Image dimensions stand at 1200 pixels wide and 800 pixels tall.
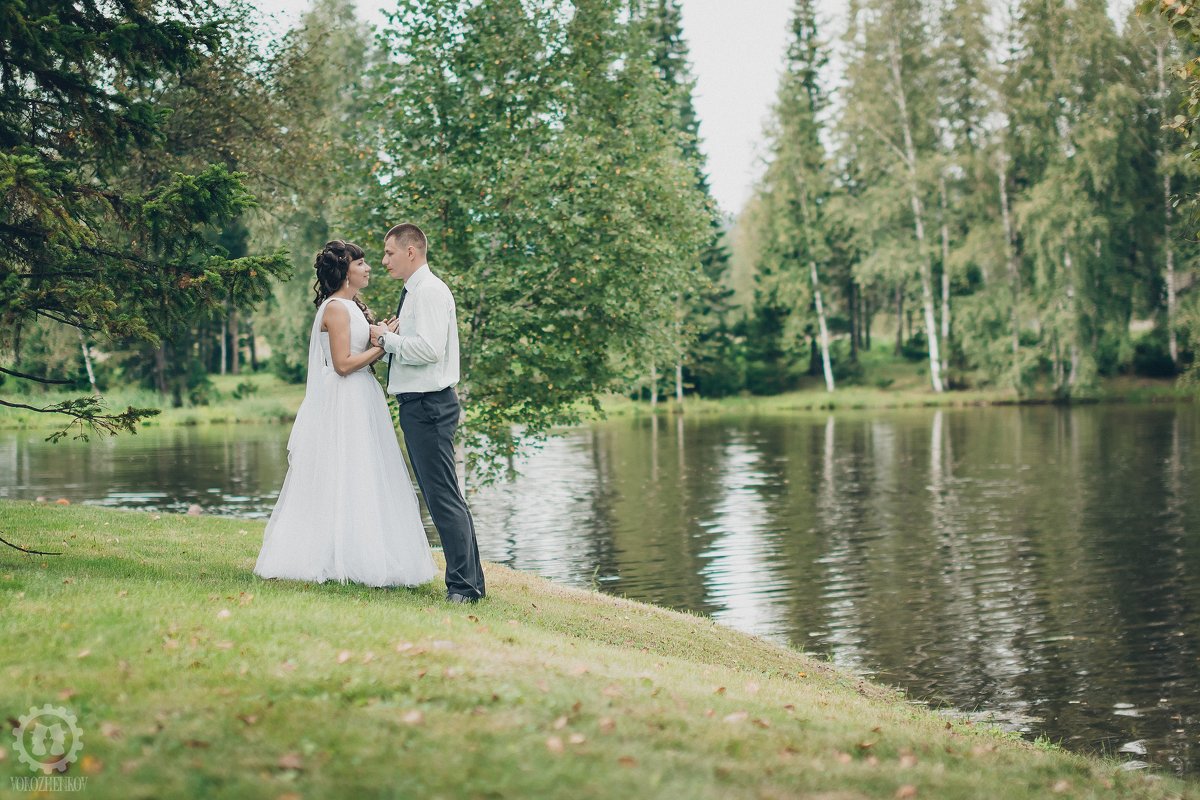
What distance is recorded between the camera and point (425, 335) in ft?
29.2

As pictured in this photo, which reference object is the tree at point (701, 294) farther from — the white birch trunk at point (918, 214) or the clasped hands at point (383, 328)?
the clasped hands at point (383, 328)

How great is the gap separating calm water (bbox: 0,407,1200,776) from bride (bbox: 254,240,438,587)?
538cm

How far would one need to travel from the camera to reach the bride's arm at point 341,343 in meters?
9.09

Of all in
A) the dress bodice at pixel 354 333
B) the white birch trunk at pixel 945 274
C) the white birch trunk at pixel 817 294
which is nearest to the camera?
the dress bodice at pixel 354 333

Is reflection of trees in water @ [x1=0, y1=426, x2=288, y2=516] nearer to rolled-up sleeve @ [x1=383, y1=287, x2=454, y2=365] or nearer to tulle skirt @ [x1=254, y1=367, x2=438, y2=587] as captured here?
tulle skirt @ [x1=254, y1=367, x2=438, y2=587]

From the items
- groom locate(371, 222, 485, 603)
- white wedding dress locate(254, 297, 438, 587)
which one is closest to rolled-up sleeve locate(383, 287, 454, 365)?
groom locate(371, 222, 485, 603)

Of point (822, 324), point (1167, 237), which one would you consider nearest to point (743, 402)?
point (822, 324)

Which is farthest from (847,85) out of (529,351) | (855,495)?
(529,351)

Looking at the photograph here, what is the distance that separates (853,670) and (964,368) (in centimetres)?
5026

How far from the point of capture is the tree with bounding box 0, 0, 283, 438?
8352mm

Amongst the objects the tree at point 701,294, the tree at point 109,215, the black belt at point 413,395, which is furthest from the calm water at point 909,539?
the tree at point 701,294

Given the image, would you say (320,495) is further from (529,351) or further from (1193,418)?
(1193,418)

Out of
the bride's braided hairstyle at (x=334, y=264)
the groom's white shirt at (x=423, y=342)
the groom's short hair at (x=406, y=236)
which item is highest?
the groom's short hair at (x=406, y=236)

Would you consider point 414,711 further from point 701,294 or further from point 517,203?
point 701,294
